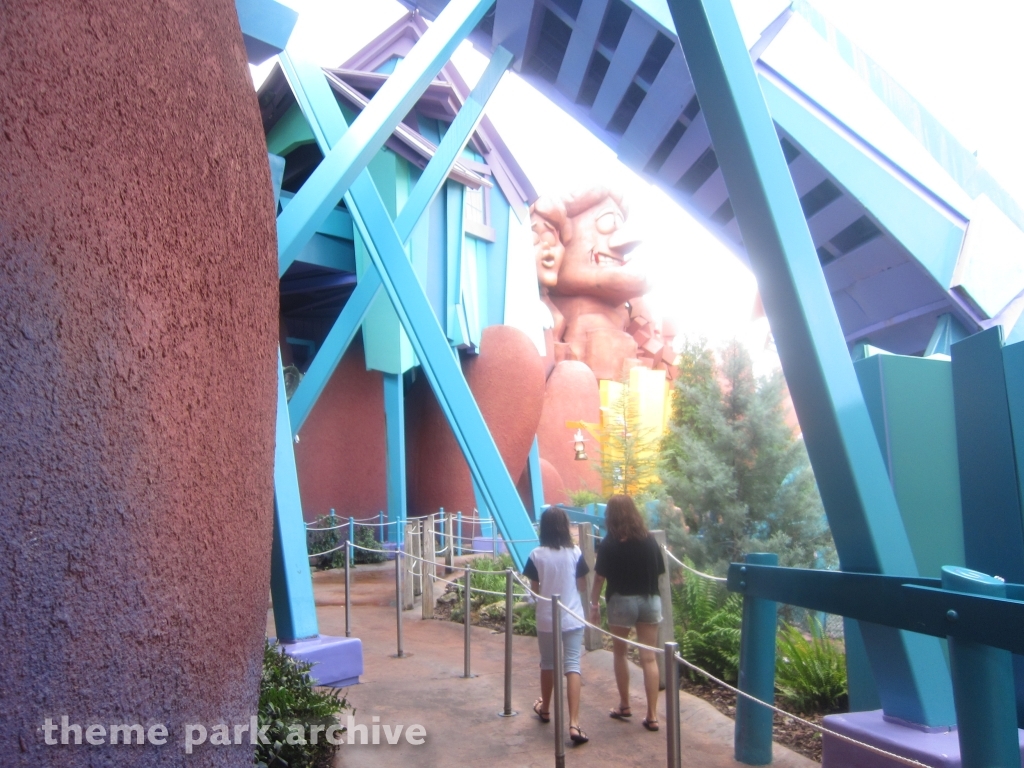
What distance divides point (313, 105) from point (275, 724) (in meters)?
6.46

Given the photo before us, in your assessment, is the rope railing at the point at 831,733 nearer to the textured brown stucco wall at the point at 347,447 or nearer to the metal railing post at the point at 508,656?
the metal railing post at the point at 508,656

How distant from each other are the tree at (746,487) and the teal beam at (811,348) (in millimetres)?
3689

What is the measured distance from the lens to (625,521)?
470cm

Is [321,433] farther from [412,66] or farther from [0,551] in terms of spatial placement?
[0,551]

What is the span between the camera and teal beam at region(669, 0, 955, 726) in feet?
10.2

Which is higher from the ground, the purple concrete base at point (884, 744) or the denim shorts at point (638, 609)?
the denim shorts at point (638, 609)

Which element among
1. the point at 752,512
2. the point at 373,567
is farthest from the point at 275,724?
the point at 373,567

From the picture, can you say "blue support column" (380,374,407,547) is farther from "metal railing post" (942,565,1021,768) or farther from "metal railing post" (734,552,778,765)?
"metal railing post" (942,565,1021,768)

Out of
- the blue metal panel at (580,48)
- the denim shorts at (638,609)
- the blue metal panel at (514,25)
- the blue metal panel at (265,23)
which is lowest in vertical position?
the denim shorts at (638,609)

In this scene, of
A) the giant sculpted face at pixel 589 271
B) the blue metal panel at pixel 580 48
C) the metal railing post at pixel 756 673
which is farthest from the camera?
the giant sculpted face at pixel 589 271

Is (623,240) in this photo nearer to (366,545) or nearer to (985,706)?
(366,545)

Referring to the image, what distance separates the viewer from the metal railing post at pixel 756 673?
3.85m

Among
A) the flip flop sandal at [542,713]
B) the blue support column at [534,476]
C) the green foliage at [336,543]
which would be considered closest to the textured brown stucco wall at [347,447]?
the green foliage at [336,543]

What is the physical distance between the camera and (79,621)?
5.82 feet
